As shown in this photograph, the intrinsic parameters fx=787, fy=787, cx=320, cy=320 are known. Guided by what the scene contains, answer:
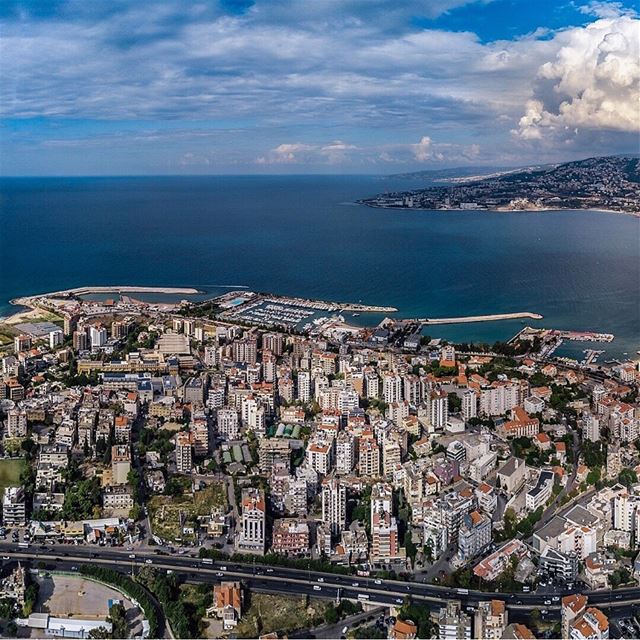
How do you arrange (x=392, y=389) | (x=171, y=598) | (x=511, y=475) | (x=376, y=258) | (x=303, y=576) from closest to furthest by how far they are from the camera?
(x=171, y=598) → (x=303, y=576) → (x=511, y=475) → (x=392, y=389) → (x=376, y=258)

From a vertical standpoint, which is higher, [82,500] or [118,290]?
[118,290]

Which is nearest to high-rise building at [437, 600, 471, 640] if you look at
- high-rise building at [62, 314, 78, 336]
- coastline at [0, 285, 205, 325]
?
high-rise building at [62, 314, 78, 336]

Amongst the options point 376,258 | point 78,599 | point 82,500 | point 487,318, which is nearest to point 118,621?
point 78,599

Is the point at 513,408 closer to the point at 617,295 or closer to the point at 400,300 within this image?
the point at 400,300

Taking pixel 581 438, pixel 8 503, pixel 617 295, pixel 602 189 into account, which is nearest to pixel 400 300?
pixel 617 295

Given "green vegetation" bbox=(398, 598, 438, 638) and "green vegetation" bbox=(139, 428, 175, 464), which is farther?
"green vegetation" bbox=(139, 428, 175, 464)

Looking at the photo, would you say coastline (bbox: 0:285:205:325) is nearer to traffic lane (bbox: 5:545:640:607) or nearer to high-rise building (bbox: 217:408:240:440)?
high-rise building (bbox: 217:408:240:440)

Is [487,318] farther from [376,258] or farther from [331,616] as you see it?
[331,616]
